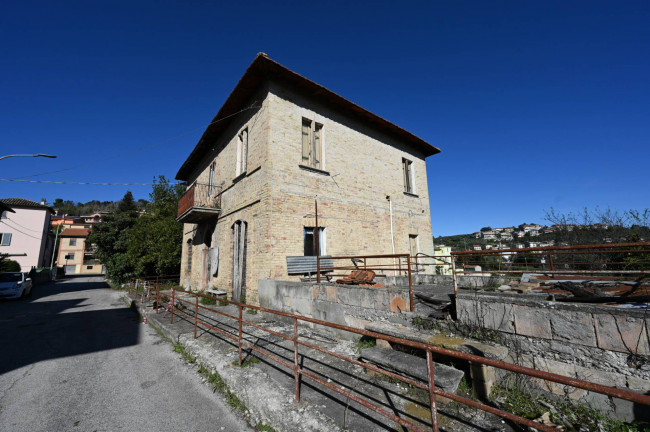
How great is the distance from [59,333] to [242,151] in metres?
7.96

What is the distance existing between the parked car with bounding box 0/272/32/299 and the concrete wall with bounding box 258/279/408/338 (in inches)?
633

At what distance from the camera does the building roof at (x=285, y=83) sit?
28.0 ft

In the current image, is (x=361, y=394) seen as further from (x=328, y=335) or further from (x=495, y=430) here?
(x=328, y=335)

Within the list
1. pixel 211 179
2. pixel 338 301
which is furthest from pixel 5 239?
pixel 338 301

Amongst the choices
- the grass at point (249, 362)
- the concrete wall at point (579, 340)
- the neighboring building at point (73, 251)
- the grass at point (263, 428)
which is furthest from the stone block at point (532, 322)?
the neighboring building at point (73, 251)

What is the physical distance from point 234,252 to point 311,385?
23.7 ft

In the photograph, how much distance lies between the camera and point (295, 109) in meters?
9.24

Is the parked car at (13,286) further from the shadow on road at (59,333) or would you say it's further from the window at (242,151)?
the window at (242,151)

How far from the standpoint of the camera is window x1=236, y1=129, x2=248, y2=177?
1030cm

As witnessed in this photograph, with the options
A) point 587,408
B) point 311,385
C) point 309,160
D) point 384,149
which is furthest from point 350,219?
point 587,408

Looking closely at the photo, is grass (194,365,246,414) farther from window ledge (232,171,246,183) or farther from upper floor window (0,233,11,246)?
upper floor window (0,233,11,246)

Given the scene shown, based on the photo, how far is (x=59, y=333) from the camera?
7379 mm

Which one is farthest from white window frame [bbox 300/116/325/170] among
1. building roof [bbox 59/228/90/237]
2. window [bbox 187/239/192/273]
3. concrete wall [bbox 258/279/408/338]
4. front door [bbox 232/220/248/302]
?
building roof [bbox 59/228/90/237]

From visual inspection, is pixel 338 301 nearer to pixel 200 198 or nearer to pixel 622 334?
pixel 622 334
